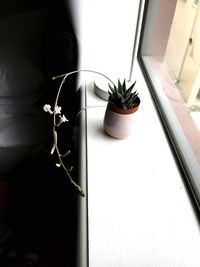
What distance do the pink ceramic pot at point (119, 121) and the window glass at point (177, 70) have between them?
7.1 inches

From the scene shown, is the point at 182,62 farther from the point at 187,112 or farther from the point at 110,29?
the point at 110,29

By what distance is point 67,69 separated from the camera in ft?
3.54

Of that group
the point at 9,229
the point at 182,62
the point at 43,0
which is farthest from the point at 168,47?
the point at 9,229

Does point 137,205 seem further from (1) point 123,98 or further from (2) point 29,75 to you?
(2) point 29,75

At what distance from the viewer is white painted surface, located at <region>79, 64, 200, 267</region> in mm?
573

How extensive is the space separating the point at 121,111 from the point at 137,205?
280 millimetres

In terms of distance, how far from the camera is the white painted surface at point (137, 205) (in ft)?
1.88

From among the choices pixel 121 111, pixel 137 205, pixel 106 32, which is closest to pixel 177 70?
pixel 106 32

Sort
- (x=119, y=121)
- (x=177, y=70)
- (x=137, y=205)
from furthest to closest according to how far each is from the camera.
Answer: (x=177, y=70) < (x=119, y=121) < (x=137, y=205)

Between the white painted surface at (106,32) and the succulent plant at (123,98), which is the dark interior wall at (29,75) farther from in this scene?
the succulent plant at (123,98)

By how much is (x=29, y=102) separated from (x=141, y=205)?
81cm

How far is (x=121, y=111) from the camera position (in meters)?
0.76

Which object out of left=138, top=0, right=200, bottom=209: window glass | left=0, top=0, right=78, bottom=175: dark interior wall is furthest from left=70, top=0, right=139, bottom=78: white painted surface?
left=138, top=0, right=200, bottom=209: window glass

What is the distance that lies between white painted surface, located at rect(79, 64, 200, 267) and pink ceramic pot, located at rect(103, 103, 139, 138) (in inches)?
1.7
